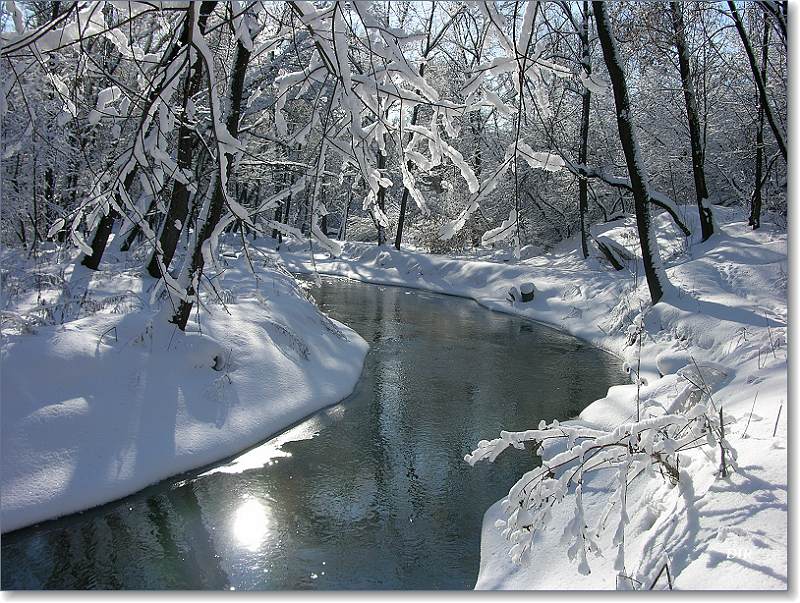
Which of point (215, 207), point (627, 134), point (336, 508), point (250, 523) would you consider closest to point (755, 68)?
point (627, 134)

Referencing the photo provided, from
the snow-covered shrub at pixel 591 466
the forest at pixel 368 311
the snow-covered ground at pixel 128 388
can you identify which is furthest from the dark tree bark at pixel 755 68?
the snow-covered shrub at pixel 591 466

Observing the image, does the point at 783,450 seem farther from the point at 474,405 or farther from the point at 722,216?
the point at 722,216

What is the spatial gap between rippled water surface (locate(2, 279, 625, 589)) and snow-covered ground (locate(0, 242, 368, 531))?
252 mm

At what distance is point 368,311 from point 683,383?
32.8ft

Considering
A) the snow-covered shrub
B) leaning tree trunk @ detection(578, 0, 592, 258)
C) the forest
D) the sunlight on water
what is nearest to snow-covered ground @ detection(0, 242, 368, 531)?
the forest

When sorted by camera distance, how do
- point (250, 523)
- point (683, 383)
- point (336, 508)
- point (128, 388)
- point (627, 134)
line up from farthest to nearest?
point (627, 134) → point (683, 383) → point (128, 388) → point (336, 508) → point (250, 523)

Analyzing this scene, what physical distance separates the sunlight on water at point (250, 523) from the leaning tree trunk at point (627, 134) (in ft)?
27.3

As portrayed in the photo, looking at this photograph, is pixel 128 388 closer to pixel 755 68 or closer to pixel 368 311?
pixel 368 311

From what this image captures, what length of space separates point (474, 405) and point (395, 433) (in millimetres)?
1528

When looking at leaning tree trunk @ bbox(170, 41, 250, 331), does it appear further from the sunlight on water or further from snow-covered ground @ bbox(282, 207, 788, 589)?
snow-covered ground @ bbox(282, 207, 788, 589)

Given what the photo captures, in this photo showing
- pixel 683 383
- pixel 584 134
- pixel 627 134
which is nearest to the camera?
pixel 683 383

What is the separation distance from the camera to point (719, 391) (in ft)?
22.3

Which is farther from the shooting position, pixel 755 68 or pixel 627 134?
pixel 755 68

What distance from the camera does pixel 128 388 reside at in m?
6.51
